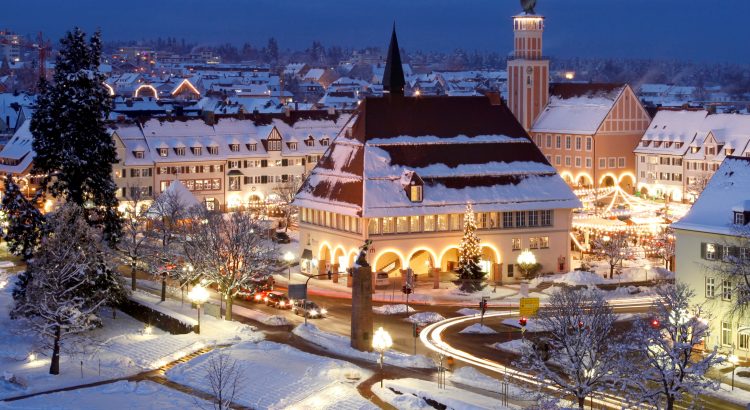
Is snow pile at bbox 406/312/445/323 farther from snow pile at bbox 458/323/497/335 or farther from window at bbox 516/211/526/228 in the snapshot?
window at bbox 516/211/526/228

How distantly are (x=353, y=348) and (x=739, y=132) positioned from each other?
6751 centimetres

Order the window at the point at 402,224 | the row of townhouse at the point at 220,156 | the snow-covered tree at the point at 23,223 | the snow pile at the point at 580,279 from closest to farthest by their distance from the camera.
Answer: the snow-covered tree at the point at 23,223 < the snow pile at the point at 580,279 < the window at the point at 402,224 < the row of townhouse at the point at 220,156

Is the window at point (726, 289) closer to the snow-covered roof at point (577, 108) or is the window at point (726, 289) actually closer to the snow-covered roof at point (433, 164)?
the snow-covered roof at point (433, 164)

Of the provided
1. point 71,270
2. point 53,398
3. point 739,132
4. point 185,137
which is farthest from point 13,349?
point 739,132

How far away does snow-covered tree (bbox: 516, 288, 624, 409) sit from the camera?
46562 millimetres

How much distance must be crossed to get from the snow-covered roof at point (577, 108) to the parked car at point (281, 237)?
4355cm

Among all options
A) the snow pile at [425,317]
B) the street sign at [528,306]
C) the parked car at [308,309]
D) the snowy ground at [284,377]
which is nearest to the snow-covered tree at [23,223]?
the parked car at [308,309]

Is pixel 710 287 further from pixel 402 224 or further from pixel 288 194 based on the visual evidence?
pixel 288 194

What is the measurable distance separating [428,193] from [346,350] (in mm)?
21783

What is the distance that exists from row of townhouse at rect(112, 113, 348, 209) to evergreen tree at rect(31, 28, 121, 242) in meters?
35.9

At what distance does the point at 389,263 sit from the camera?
80438mm

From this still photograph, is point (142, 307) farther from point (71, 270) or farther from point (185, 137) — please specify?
point (185, 137)

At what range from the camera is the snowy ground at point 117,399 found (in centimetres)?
5466

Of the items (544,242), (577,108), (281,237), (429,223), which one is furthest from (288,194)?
(577,108)
